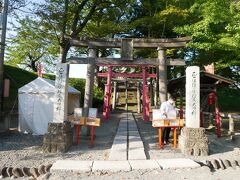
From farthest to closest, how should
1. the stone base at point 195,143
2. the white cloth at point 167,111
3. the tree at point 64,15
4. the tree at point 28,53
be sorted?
the tree at point 28,53
the tree at point 64,15
the white cloth at point 167,111
the stone base at point 195,143

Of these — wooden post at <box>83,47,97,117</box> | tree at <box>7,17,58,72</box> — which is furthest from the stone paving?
tree at <box>7,17,58,72</box>

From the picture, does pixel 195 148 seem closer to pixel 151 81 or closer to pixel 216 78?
→ pixel 216 78

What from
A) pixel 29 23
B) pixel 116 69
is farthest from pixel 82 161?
pixel 116 69

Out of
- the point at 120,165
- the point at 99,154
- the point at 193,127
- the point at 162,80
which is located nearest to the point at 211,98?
the point at 162,80

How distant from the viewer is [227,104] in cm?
3016

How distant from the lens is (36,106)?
41.0 ft

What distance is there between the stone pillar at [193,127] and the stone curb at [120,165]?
111cm

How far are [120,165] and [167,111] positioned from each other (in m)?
3.26

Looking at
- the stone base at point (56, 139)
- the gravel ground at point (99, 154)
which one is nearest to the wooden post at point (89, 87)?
the gravel ground at point (99, 154)

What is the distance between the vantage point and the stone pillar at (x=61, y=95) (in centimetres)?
926

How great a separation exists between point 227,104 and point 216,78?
18.8m

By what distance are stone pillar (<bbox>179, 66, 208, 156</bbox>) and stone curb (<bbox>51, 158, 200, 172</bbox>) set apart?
1109 millimetres

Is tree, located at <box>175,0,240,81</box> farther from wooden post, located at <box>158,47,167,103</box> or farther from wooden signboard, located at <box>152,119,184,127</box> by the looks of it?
wooden signboard, located at <box>152,119,184,127</box>

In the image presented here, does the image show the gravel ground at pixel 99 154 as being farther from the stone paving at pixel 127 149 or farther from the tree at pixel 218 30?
the tree at pixel 218 30
